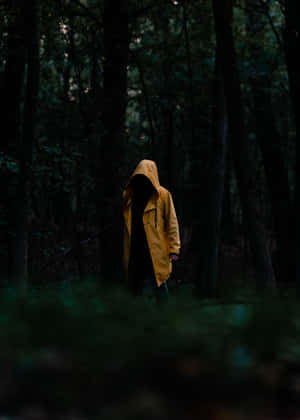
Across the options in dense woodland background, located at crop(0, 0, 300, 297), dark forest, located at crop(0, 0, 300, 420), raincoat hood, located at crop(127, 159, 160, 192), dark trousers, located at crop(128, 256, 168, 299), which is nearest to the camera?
dark forest, located at crop(0, 0, 300, 420)

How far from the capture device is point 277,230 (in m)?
15.2

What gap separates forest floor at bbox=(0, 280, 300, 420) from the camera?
2510 millimetres

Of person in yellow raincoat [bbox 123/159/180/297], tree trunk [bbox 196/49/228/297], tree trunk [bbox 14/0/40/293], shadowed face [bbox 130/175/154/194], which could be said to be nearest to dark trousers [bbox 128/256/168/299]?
person in yellow raincoat [bbox 123/159/180/297]

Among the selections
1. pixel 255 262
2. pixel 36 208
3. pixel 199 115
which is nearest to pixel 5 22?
pixel 255 262

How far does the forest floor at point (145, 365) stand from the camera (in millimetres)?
2510

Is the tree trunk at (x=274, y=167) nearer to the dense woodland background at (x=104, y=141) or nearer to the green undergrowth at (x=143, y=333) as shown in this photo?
the dense woodland background at (x=104, y=141)

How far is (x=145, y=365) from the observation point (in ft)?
9.11

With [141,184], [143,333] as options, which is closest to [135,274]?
[141,184]

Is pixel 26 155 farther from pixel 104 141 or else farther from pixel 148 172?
pixel 104 141

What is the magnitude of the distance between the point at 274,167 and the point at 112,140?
6.63 metres

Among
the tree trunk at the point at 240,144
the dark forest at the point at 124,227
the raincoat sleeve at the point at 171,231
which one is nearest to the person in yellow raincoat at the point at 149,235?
the raincoat sleeve at the point at 171,231

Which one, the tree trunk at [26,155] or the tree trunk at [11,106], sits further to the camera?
the tree trunk at [11,106]

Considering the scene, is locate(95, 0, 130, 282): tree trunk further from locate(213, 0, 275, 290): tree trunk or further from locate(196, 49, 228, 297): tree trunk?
locate(196, 49, 228, 297): tree trunk

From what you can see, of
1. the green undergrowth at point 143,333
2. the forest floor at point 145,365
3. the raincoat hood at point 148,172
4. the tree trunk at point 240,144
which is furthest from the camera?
the tree trunk at point 240,144
